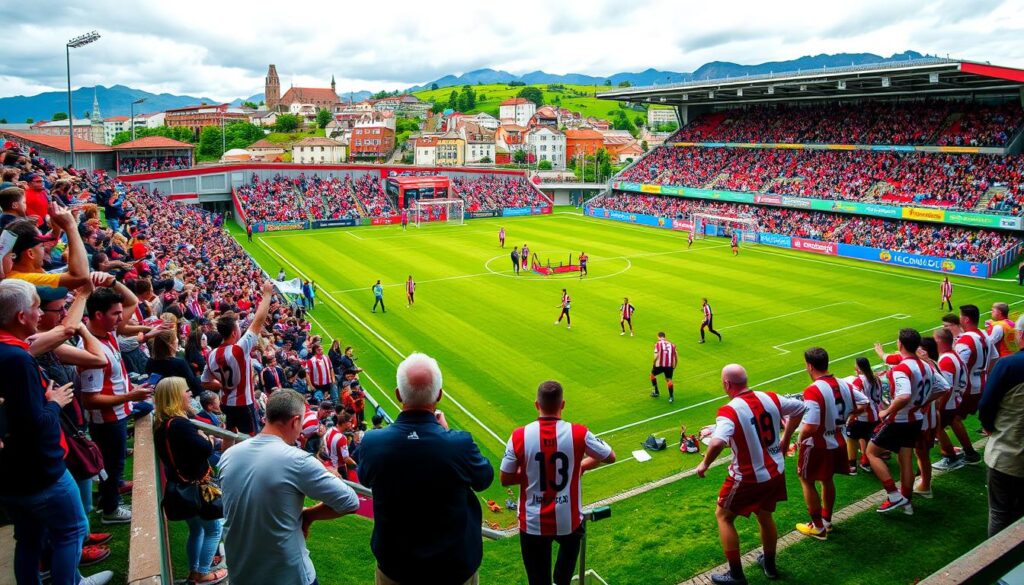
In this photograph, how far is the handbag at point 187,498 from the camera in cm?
521

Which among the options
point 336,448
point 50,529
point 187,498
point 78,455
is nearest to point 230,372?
point 336,448

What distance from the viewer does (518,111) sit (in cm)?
19550

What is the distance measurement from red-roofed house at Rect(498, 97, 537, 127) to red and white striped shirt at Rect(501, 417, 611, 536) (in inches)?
7681

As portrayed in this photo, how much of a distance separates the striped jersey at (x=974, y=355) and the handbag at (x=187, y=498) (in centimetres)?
971

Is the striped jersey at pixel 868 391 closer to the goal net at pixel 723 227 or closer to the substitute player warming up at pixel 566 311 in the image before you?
the substitute player warming up at pixel 566 311

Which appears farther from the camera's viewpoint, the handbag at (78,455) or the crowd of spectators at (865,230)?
the crowd of spectators at (865,230)

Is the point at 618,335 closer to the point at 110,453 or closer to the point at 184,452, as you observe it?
the point at 110,453

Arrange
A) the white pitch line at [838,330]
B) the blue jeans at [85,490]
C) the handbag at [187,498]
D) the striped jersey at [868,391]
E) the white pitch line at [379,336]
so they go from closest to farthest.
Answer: the handbag at [187,498]
the blue jeans at [85,490]
the striped jersey at [868,391]
the white pitch line at [379,336]
the white pitch line at [838,330]

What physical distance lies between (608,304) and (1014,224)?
923 inches

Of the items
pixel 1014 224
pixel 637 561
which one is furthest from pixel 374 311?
pixel 1014 224

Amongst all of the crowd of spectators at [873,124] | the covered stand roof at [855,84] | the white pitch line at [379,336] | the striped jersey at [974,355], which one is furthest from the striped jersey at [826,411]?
the crowd of spectators at [873,124]

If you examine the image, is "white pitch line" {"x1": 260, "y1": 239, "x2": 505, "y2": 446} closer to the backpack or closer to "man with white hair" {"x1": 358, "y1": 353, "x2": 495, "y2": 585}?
the backpack

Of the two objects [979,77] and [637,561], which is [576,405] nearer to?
[637,561]

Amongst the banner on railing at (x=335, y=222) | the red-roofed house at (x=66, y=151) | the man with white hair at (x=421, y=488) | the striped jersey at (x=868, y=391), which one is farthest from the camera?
→ the banner on railing at (x=335, y=222)
